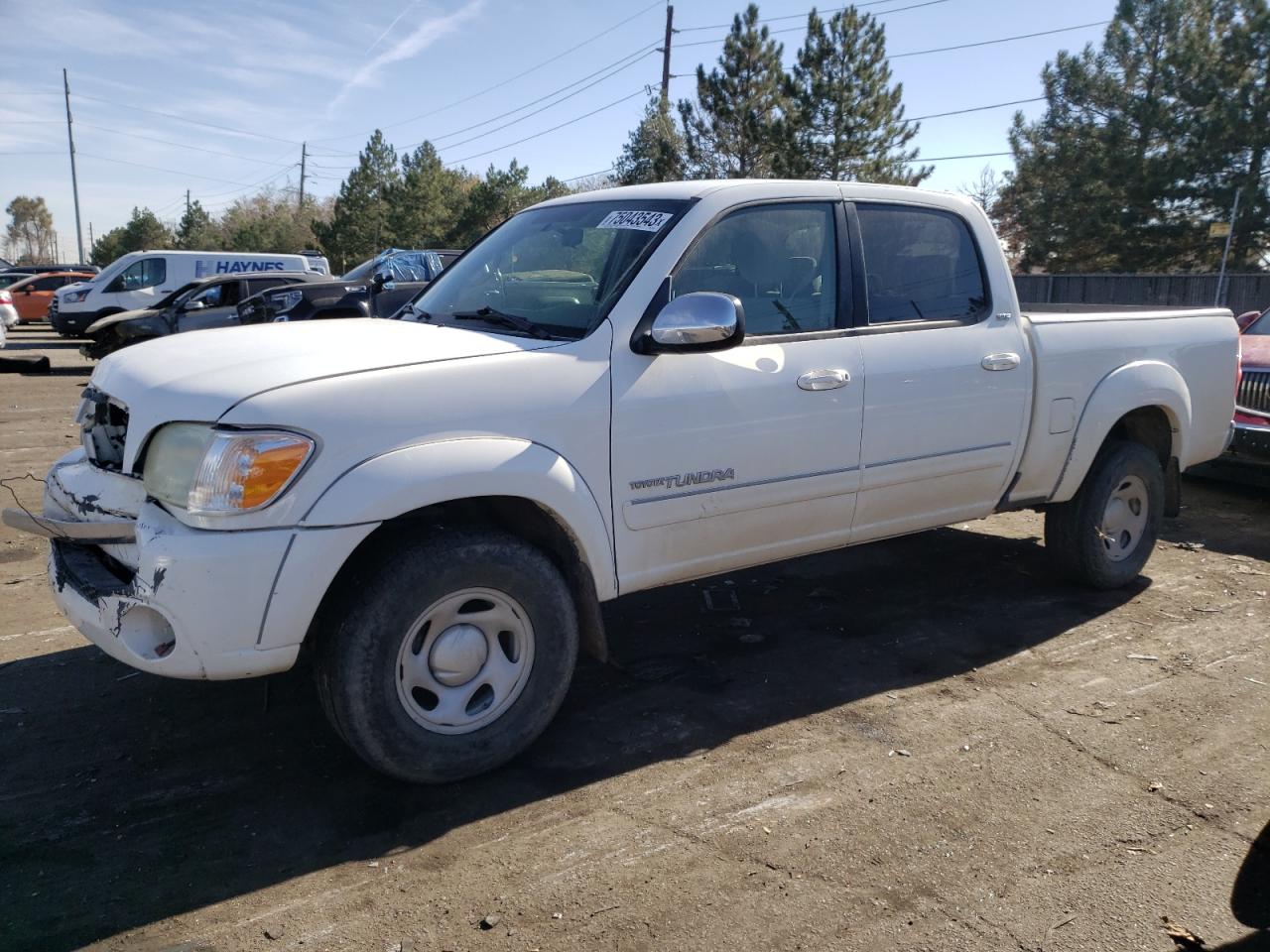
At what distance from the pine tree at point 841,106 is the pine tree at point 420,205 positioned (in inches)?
771

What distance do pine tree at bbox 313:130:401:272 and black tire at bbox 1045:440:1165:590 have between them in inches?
1801

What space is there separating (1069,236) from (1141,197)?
2.52 m

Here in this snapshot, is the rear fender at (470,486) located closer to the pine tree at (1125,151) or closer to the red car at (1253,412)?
the red car at (1253,412)

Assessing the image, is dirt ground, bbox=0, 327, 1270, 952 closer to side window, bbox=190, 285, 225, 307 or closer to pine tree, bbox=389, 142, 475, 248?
side window, bbox=190, 285, 225, 307

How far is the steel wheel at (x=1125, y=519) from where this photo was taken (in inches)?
216

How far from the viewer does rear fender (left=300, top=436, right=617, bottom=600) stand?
9.96 ft

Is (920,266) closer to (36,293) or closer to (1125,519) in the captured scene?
(1125,519)

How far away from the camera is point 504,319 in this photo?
391 centimetres

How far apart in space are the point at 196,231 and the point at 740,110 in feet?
119

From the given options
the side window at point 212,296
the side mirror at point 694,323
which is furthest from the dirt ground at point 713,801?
the side window at point 212,296

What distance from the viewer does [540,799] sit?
3.36m

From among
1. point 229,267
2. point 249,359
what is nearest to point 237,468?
point 249,359

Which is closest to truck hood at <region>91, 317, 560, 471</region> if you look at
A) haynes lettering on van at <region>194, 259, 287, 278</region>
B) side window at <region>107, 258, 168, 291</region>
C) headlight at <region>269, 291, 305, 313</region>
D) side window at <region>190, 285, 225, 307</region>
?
headlight at <region>269, 291, 305, 313</region>

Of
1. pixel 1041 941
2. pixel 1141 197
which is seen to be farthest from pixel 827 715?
pixel 1141 197
